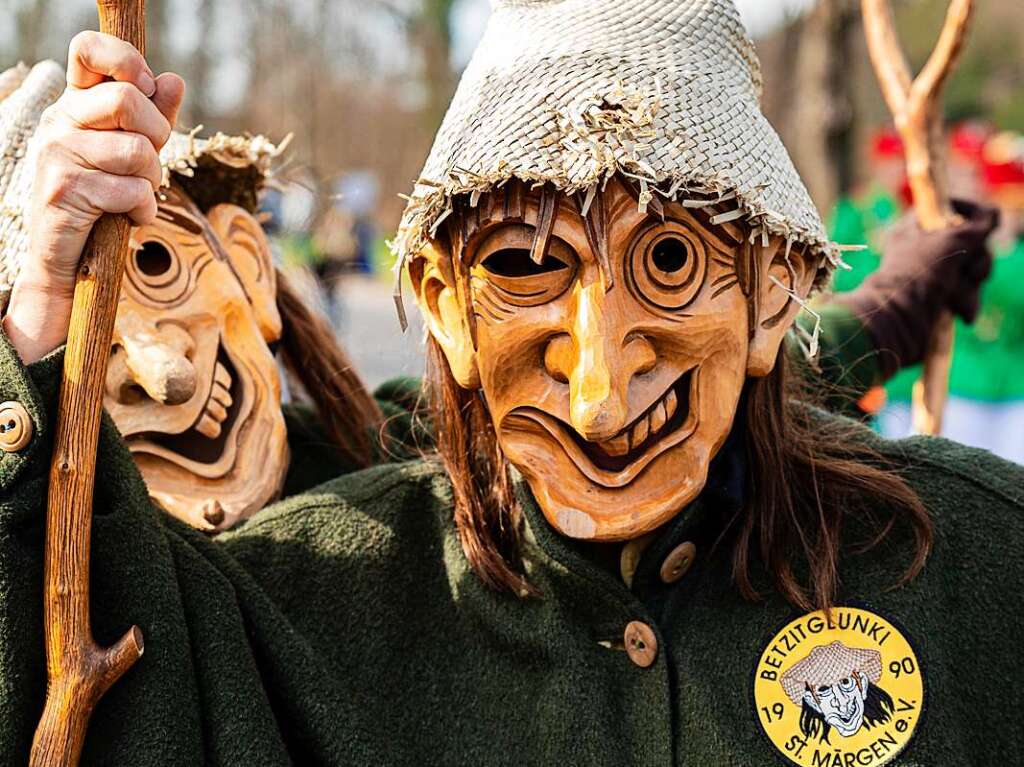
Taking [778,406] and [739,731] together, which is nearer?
[739,731]

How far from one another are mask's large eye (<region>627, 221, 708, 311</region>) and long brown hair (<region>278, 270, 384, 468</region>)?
3.05ft

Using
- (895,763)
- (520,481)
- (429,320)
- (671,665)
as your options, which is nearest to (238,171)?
(429,320)

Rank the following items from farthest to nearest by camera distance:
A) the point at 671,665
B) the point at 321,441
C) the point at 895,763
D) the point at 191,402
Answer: the point at 321,441 < the point at 191,402 < the point at 671,665 < the point at 895,763

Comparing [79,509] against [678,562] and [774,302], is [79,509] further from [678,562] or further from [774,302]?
[774,302]

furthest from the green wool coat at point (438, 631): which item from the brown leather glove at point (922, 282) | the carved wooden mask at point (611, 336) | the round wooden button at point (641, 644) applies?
the brown leather glove at point (922, 282)

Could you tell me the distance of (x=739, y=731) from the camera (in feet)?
5.75

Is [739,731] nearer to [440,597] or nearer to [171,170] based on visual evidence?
[440,597]

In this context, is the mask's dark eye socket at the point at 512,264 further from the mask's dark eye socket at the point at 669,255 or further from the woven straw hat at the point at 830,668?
the woven straw hat at the point at 830,668

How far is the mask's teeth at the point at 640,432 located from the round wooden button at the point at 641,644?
0.92 ft

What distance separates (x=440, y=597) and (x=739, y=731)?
1.63ft

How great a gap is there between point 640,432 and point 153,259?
96cm

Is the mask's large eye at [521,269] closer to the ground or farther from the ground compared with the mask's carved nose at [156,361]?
farther from the ground

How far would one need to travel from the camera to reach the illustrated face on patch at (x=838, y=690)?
1731mm

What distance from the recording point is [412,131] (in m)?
24.8
